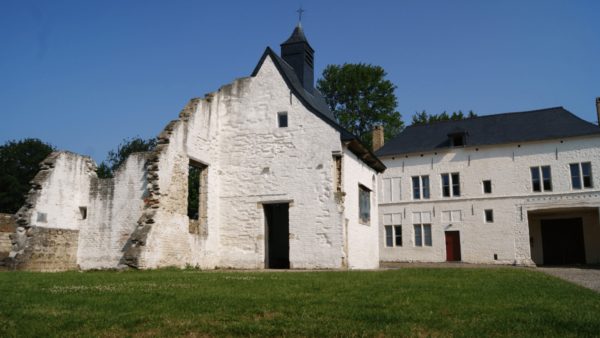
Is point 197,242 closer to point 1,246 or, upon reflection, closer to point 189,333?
point 1,246

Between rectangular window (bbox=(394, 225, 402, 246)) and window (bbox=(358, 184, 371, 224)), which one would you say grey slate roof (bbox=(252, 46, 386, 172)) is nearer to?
window (bbox=(358, 184, 371, 224))

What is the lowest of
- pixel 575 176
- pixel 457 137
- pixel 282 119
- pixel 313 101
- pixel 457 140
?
pixel 575 176

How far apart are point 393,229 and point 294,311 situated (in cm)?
2980

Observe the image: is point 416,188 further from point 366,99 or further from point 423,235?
point 366,99

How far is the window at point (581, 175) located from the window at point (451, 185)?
6.64m

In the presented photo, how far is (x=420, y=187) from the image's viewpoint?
3434 centimetres

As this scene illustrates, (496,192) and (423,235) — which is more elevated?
(496,192)

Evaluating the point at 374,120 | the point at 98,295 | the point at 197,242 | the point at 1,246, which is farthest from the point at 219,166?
the point at 374,120

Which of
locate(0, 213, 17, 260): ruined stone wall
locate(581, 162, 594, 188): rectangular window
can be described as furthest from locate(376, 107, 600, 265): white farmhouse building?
locate(0, 213, 17, 260): ruined stone wall

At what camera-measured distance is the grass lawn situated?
488 centimetres

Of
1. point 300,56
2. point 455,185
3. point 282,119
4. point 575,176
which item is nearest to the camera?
point 282,119

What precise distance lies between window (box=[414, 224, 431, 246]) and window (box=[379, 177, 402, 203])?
242 cm

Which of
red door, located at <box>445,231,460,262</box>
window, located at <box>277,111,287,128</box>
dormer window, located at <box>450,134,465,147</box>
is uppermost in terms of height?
dormer window, located at <box>450,134,465,147</box>

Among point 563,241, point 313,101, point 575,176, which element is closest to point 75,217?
point 313,101
